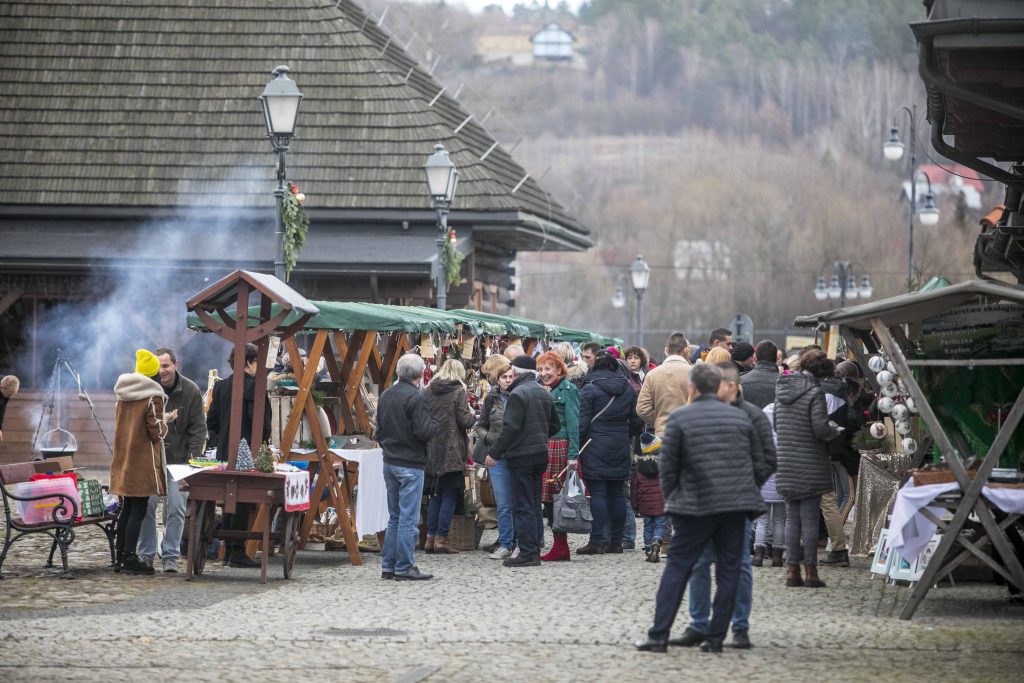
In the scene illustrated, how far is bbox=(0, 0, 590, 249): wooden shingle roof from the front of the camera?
84.4 ft

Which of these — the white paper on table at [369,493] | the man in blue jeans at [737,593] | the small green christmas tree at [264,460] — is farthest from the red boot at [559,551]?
the man in blue jeans at [737,593]

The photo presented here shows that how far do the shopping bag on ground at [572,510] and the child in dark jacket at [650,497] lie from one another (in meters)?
0.50

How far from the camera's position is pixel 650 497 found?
14961 millimetres

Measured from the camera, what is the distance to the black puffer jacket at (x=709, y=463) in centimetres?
969

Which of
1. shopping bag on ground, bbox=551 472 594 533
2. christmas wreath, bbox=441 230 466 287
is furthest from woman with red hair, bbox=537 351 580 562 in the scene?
christmas wreath, bbox=441 230 466 287

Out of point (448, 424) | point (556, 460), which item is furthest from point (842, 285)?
point (448, 424)

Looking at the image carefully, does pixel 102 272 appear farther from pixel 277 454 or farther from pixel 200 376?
pixel 277 454

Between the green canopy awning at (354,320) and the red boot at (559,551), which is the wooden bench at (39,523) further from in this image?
the red boot at (559,551)

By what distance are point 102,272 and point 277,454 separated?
12.3m

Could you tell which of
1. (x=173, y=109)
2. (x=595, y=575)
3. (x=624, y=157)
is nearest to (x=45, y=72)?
(x=173, y=109)

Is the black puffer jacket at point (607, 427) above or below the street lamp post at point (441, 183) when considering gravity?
below

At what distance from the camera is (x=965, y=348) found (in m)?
12.9

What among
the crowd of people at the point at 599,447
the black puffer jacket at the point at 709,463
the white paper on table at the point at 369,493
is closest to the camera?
the black puffer jacket at the point at 709,463

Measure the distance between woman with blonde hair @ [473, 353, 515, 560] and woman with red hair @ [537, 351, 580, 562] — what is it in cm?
42
